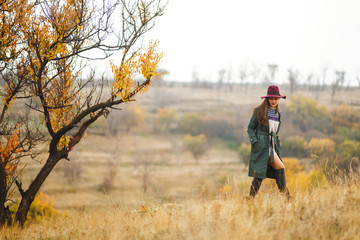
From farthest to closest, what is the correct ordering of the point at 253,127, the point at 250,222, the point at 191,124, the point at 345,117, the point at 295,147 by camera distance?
the point at 191,124 → the point at 345,117 → the point at 295,147 → the point at 253,127 → the point at 250,222

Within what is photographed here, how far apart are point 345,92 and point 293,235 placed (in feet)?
241

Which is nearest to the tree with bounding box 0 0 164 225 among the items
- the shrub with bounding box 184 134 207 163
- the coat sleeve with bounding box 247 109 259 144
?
the coat sleeve with bounding box 247 109 259 144

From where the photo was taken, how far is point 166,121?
234ft

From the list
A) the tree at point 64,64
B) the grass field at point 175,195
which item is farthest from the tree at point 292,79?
the tree at point 64,64

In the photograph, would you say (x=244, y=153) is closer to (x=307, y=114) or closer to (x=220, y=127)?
(x=307, y=114)

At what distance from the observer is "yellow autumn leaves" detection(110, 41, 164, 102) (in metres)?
6.90

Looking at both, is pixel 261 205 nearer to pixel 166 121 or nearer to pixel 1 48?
pixel 1 48

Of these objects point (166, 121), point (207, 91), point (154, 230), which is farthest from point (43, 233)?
point (207, 91)

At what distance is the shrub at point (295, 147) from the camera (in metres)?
47.3

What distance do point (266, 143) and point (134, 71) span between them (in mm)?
3388

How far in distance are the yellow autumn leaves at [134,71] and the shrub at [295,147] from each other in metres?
43.5

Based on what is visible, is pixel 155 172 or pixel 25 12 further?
pixel 155 172

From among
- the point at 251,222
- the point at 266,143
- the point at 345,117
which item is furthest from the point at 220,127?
the point at 251,222

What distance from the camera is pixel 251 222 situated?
12.6ft
